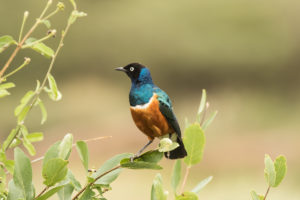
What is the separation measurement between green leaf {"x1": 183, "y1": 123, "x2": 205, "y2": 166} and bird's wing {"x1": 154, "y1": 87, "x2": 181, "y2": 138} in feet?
0.77

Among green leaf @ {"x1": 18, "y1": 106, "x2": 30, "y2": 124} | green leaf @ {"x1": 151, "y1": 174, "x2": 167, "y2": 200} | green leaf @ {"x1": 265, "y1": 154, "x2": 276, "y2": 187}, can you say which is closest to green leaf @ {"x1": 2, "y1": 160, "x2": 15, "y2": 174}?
green leaf @ {"x1": 18, "y1": 106, "x2": 30, "y2": 124}

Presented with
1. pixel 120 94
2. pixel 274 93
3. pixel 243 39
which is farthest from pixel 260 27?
pixel 120 94

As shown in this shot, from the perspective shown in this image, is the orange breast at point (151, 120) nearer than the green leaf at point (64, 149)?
No

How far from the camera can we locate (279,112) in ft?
22.8

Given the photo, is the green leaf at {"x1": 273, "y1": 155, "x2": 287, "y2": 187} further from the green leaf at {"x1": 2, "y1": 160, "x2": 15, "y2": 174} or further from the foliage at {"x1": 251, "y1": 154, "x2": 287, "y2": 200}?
the green leaf at {"x1": 2, "y1": 160, "x2": 15, "y2": 174}

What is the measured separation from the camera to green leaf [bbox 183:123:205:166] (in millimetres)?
602

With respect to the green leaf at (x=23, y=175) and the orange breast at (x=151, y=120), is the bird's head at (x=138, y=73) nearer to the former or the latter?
the orange breast at (x=151, y=120)

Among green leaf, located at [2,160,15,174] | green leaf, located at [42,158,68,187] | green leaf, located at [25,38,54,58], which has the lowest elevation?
green leaf, located at [2,160,15,174]

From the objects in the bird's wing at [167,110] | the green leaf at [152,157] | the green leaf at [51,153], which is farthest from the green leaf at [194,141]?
the bird's wing at [167,110]

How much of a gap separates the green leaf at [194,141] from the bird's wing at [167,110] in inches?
9.3

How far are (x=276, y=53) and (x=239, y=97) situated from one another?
0.88 metres

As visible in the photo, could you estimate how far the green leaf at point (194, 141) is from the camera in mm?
602

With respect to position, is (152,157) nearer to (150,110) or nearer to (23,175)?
(23,175)

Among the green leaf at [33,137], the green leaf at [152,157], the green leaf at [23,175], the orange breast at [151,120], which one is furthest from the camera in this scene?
the orange breast at [151,120]
